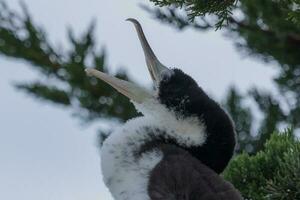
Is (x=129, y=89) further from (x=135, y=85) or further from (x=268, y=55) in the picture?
(x=268, y=55)

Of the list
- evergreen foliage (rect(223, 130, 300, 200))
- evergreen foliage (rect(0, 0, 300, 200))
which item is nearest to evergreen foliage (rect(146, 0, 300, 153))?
evergreen foliage (rect(0, 0, 300, 200))

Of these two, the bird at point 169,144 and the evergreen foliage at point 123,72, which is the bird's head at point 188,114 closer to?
the bird at point 169,144

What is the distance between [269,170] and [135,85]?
496mm

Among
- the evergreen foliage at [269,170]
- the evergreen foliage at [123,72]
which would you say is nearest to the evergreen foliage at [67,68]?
the evergreen foliage at [123,72]

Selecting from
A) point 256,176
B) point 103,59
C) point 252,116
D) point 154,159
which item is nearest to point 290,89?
point 252,116

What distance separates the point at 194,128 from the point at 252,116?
2468mm

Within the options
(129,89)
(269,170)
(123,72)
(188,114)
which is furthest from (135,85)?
(123,72)

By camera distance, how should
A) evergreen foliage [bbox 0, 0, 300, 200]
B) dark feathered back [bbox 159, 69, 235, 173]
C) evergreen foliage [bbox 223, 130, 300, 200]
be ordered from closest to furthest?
dark feathered back [bbox 159, 69, 235, 173] < evergreen foliage [bbox 223, 130, 300, 200] < evergreen foliage [bbox 0, 0, 300, 200]

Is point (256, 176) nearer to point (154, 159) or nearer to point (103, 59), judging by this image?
point (154, 159)

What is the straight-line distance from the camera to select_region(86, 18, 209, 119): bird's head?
4141 millimetres

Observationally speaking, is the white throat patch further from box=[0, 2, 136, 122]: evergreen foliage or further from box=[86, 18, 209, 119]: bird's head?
box=[0, 2, 136, 122]: evergreen foliage

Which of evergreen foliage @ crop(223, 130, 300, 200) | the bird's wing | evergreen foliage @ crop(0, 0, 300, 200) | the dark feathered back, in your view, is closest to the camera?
the bird's wing

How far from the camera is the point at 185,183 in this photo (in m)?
3.83

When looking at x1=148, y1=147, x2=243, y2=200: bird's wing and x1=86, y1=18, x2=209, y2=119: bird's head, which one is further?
x1=86, y1=18, x2=209, y2=119: bird's head
